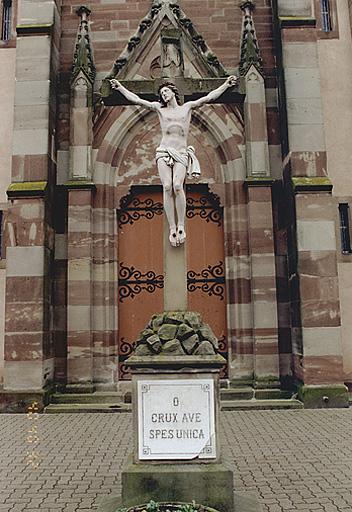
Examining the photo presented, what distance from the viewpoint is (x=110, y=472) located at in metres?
5.94

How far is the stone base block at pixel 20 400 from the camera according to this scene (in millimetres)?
9734

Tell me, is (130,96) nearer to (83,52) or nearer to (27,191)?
(27,191)

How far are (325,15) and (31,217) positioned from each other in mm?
8540

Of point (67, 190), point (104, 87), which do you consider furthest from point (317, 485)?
point (67, 190)

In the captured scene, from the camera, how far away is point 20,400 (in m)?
9.77

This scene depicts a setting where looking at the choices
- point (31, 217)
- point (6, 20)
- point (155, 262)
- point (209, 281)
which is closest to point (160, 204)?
point (155, 262)

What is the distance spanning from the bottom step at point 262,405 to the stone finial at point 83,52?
7.35 metres

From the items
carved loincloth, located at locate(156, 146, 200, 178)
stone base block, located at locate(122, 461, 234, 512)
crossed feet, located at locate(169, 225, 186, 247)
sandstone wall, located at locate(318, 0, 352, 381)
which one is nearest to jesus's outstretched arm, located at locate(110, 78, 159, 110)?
carved loincloth, located at locate(156, 146, 200, 178)

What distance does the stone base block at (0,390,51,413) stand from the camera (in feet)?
31.9

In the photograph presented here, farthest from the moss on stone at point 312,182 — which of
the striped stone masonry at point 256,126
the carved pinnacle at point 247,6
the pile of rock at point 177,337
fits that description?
the pile of rock at point 177,337

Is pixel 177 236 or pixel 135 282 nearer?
pixel 177 236

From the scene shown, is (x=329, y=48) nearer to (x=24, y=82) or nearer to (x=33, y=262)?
(x=24, y=82)

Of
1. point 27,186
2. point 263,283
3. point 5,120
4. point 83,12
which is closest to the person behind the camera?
point 27,186

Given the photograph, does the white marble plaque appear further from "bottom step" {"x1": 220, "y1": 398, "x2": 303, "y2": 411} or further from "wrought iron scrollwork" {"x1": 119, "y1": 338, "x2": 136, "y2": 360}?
"wrought iron scrollwork" {"x1": 119, "y1": 338, "x2": 136, "y2": 360}
